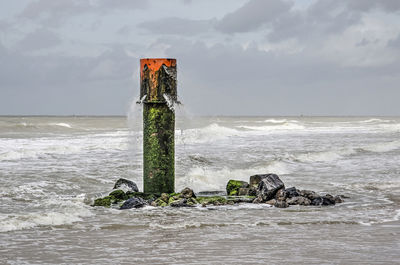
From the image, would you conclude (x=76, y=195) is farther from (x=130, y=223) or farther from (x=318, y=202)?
(x=318, y=202)

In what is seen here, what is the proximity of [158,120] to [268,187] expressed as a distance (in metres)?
2.30

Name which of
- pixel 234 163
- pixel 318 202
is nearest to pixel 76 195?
pixel 318 202

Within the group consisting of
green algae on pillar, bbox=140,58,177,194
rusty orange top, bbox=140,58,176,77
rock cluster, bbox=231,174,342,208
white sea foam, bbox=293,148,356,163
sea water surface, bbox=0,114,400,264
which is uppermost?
rusty orange top, bbox=140,58,176,77

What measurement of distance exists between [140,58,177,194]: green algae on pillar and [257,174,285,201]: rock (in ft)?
5.38

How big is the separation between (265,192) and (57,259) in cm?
457

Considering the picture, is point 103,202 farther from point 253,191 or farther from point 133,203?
point 253,191

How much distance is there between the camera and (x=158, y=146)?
9.08 meters

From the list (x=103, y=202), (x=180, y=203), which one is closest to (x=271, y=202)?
(x=180, y=203)

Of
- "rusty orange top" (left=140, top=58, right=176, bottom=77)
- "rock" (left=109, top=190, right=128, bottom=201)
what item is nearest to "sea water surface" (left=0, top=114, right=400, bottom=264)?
"rock" (left=109, top=190, right=128, bottom=201)

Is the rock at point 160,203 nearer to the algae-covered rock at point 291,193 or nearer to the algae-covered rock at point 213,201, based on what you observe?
the algae-covered rock at point 213,201

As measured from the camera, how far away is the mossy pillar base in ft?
29.7

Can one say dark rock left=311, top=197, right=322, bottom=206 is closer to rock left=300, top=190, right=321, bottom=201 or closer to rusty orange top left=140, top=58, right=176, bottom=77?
rock left=300, top=190, right=321, bottom=201

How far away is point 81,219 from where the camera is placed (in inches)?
293

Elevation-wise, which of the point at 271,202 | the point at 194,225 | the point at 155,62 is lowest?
the point at 194,225
